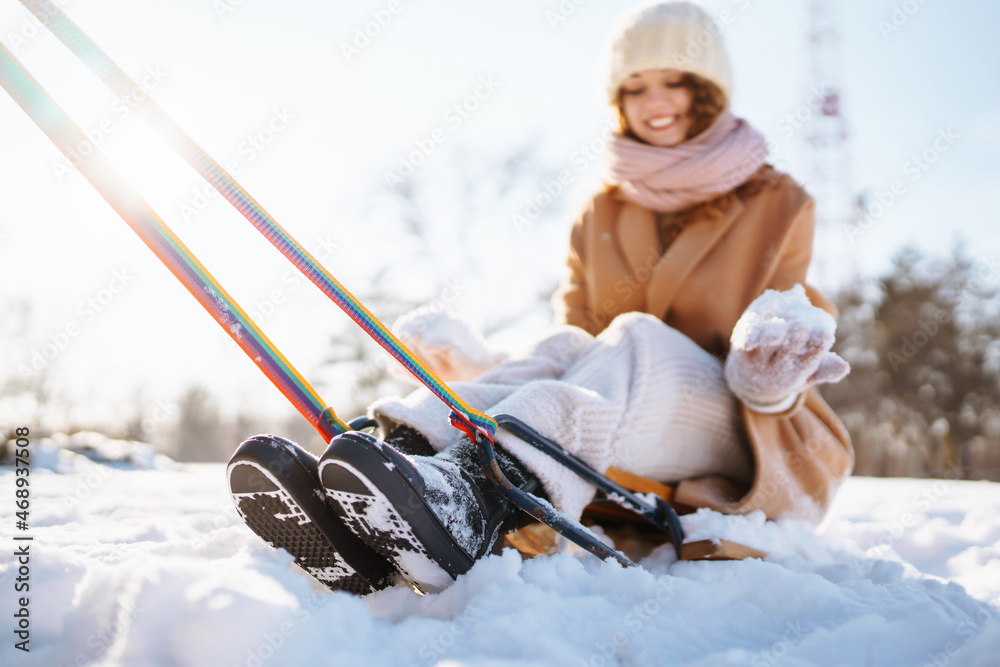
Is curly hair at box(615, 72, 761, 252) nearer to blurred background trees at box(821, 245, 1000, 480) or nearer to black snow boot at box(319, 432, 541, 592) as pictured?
black snow boot at box(319, 432, 541, 592)

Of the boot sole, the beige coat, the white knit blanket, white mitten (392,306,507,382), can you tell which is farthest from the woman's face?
the boot sole

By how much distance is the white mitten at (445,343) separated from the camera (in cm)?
156

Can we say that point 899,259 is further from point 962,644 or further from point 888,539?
point 962,644

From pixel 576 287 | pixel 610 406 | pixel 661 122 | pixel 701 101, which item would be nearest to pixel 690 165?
pixel 661 122

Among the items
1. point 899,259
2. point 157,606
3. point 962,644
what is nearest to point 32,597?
point 157,606

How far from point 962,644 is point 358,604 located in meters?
0.68

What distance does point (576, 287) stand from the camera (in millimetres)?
1958

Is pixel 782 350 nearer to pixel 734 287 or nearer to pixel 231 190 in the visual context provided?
pixel 734 287

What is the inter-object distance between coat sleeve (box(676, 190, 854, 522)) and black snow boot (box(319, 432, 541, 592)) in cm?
64

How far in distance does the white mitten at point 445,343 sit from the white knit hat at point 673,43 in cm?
84

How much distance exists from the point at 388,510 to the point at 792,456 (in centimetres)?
104

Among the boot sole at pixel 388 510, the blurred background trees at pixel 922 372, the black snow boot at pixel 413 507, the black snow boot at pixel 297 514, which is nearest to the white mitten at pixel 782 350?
A: the black snow boot at pixel 413 507

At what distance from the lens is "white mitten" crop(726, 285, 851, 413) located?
45.6 inches

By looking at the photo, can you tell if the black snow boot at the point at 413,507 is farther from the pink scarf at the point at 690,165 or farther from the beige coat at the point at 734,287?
the pink scarf at the point at 690,165
